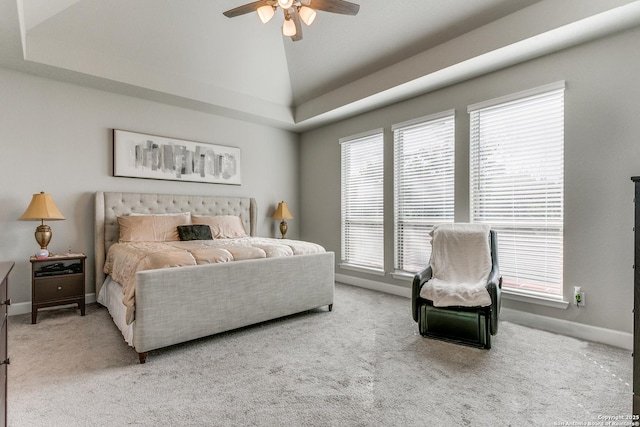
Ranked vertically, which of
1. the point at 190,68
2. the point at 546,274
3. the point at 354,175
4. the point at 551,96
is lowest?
the point at 546,274

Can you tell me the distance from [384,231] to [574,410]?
297cm

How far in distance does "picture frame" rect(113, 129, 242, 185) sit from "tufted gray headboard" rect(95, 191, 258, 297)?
0.93ft

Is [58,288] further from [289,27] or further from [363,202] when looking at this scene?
[363,202]

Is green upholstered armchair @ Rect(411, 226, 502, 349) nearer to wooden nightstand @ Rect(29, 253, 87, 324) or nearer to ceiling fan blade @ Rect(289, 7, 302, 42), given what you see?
ceiling fan blade @ Rect(289, 7, 302, 42)

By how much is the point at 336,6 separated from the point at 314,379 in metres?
2.72

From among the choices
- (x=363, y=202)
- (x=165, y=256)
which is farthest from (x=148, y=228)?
(x=363, y=202)

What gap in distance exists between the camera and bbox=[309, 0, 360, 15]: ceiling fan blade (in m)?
2.42

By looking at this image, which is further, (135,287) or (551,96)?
(551,96)

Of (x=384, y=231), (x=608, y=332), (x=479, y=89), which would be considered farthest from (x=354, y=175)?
(x=608, y=332)

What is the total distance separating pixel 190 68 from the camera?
4184 millimetres

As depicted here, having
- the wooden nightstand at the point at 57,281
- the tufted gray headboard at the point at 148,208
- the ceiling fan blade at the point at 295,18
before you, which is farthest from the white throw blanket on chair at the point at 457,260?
the wooden nightstand at the point at 57,281

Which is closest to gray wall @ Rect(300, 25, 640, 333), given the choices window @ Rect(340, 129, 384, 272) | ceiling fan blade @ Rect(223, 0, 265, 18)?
window @ Rect(340, 129, 384, 272)

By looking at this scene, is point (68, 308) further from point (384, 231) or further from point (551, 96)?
point (551, 96)

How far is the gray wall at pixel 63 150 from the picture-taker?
11.4 feet
